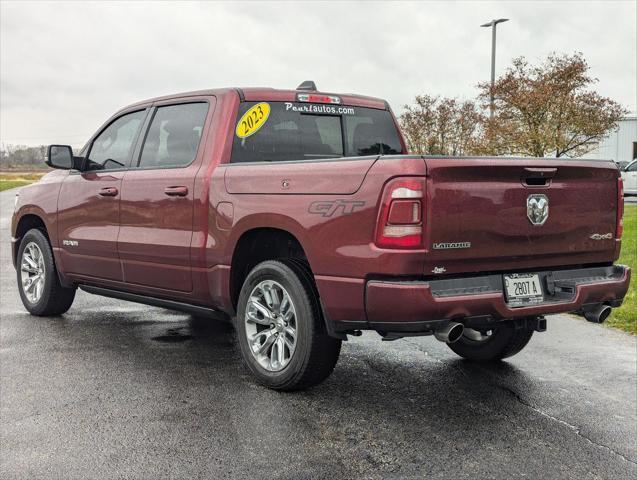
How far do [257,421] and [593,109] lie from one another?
80.5 ft

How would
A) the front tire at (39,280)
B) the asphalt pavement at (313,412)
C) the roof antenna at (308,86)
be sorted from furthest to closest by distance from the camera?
the front tire at (39,280), the roof antenna at (308,86), the asphalt pavement at (313,412)

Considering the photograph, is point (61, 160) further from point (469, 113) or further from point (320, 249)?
point (469, 113)

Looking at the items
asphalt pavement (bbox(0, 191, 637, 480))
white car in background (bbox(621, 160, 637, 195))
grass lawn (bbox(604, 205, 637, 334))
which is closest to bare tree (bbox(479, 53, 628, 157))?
white car in background (bbox(621, 160, 637, 195))

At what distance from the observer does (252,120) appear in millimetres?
5406

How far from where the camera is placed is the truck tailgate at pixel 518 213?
4.02 metres

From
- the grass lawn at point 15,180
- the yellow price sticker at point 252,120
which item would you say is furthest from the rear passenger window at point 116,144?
the grass lawn at point 15,180

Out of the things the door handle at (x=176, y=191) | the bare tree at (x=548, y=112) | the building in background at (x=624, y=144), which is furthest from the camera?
the building in background at (x=624, y=144)

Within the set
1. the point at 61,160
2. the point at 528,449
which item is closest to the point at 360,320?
the point at 528,449

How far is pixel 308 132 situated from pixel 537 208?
76.2 inches

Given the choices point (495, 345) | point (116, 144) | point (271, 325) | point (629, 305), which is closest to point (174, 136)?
point (116, 144)

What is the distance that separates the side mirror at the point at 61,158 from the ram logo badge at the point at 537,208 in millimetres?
3971

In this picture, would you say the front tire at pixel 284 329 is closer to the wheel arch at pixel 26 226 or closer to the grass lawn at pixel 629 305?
the wheel arch at pixel 26 226

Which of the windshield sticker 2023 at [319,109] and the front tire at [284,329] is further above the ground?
the windshield sticker 2023 at [319,109]

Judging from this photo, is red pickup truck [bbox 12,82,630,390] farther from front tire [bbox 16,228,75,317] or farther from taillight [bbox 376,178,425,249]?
front tire [bbox 16,228,75,317]
